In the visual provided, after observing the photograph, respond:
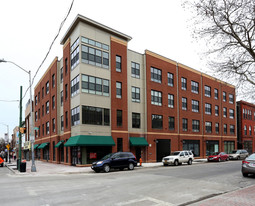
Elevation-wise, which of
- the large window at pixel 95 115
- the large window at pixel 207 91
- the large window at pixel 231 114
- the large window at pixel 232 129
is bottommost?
the large window at pixel 232 129

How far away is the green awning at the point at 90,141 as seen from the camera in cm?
2544

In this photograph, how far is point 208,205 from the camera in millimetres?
8234

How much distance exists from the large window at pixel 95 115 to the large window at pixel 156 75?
9304mm

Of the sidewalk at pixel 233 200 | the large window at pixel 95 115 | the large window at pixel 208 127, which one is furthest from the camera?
Answer: the large window at pixel 208 127

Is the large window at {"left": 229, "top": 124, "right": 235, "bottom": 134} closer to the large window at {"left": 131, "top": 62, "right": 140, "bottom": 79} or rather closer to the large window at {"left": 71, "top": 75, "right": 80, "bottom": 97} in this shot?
the large window at {"left": 131, "top": 62, "right": 140, "bottom": 79}

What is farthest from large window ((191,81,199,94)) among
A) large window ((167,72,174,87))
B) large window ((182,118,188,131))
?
large window ((167,72,174,87))

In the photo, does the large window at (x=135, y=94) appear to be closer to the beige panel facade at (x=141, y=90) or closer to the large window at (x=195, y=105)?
the beige panel facade at (x=141, y=90)

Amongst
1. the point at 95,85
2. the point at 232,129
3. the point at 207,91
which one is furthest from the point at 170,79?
the point at 232,129

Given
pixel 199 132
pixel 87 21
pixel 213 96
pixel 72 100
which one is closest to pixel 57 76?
pixel 72 100

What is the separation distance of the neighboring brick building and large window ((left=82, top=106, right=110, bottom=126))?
36997mm

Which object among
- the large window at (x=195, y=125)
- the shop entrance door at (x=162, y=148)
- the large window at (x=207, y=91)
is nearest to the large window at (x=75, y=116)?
the shop entrance door at (x=162, y=148)

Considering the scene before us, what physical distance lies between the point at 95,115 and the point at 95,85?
10.8ft

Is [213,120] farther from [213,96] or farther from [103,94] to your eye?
[103,94]

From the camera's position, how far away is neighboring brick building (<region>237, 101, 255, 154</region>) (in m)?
54.5
